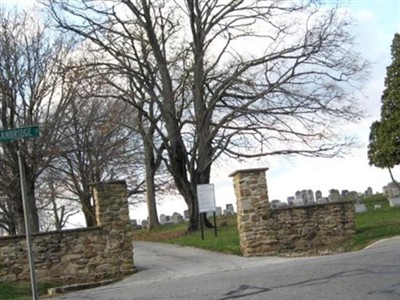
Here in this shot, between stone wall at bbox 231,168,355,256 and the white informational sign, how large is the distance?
183 inches

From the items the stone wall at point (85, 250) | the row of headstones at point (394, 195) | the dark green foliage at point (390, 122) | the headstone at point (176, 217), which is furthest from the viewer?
the headstone at point (176, 217)

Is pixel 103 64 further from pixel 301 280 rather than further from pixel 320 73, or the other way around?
pixel 301 280

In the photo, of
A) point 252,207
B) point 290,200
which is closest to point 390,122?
point 290,200

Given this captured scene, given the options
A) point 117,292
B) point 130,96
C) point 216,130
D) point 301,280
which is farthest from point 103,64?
point 301,280

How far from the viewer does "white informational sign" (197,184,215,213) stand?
24.0 metres

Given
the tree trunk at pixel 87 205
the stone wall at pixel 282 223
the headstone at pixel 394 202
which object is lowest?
the stone wall at pixel 282 223

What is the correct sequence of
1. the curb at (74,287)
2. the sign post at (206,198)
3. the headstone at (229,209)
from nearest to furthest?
1. the curb at (74,287)
2. the sign post at (206,198)
3. the headstone at (229,209)

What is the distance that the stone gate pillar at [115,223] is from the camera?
18.1 metres

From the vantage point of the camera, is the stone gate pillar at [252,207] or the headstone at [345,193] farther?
the headstone at [345,193]

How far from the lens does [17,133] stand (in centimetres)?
1027

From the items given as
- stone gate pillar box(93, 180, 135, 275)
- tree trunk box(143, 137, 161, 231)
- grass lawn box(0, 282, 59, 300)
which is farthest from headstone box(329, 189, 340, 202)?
grass lawn box(0, 282, 59, 300)

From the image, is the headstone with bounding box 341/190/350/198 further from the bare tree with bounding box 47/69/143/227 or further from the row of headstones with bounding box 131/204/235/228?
the bare tree with bounding box 47/69/143/227

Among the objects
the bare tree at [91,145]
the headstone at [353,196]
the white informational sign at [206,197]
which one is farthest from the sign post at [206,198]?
the headstone at [353,196]

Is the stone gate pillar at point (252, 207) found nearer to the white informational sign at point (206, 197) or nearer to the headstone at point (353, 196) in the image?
the white informational sign at point (206, 197)
